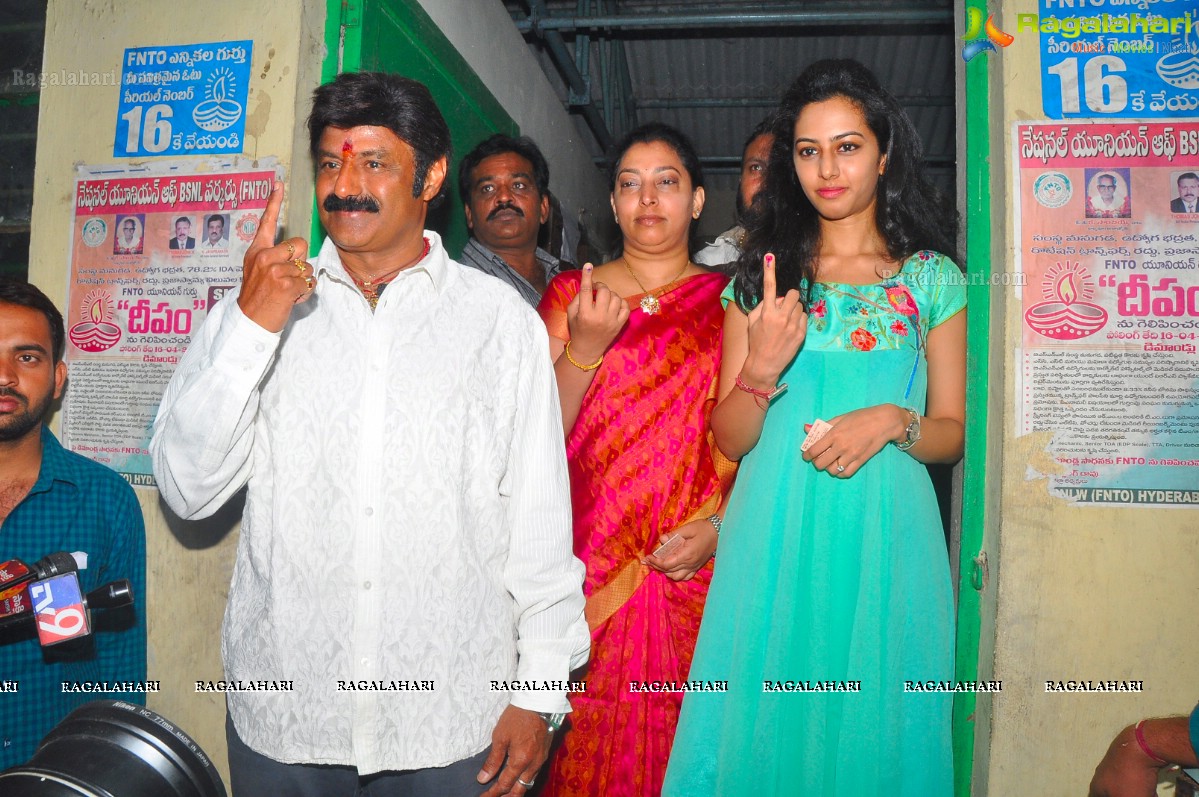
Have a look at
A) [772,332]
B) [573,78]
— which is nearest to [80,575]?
[772,332]

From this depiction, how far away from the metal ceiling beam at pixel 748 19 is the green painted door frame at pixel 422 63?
0.82 metres

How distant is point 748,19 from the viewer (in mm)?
4418

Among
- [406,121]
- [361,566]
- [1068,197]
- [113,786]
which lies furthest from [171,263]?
[1068,197]

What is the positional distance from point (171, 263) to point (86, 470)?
2.14 feet

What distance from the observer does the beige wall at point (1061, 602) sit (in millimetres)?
2127

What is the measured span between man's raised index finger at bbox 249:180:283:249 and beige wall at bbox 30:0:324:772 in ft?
2.92

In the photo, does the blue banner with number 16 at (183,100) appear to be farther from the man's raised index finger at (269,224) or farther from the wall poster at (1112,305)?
the wall poster at (1112,305)

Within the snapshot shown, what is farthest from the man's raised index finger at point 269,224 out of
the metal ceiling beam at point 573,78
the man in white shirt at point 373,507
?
the metal ceiling beam at point 573,78

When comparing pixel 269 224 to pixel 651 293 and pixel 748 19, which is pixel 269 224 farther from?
pixel 748 19

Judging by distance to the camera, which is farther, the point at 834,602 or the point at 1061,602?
the point at 1061,602

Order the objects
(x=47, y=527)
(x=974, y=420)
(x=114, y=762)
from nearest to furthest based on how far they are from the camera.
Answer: (x=114, y=762) → (x=47, y=527) → (x=974, y=420)

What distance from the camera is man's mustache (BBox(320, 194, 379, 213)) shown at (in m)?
1.70

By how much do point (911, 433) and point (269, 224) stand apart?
57.3 inches

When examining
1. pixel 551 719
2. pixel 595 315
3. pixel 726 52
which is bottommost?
pixel 551 719
